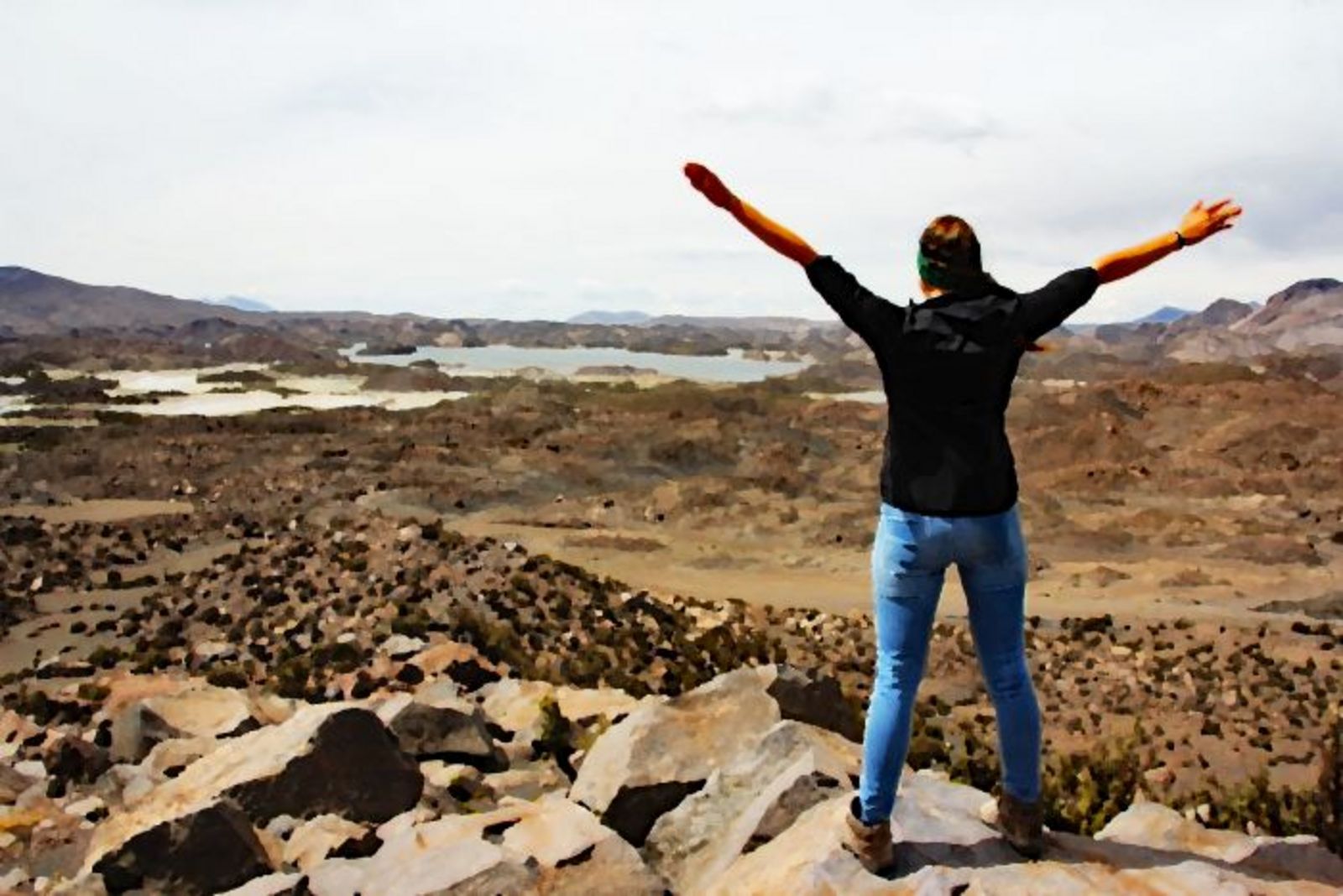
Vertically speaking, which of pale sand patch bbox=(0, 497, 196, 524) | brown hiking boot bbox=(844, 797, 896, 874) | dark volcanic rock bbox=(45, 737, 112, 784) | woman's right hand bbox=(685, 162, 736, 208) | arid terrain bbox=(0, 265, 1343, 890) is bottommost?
pale sand patch bbox=(0, 497, 196, 524)

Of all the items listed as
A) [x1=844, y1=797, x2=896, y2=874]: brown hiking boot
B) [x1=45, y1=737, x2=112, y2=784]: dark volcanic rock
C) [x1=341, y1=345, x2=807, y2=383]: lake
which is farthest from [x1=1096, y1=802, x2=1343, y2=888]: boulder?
[x1=341, y1=345, x2=807, y2=383]: lake

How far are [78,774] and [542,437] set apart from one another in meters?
52.2

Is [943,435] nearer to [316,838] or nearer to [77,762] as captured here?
[316,838]

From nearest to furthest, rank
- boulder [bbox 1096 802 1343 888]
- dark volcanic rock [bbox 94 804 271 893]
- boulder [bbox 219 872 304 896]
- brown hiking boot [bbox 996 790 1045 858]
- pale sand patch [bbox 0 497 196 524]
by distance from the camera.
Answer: brown hiking boot [bbox 996 790 1045 858]
boulder [bbox 1096 802 1343 888]
boulder [bbox 219 872 304 896]
dark volcanic rock [bbox 94 804 271 893]
pale sand patch [bbox 0 497 196 524]

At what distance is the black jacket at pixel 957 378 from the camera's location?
4.05m

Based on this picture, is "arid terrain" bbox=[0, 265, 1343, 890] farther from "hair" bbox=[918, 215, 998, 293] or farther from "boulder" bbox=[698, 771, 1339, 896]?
"hair" bbox=[918, 215, 998, 293]

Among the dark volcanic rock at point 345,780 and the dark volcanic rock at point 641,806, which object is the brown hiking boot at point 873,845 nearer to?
the dark volcanic rock at point 641,806

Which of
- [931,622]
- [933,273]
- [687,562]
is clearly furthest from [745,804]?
[687,562]

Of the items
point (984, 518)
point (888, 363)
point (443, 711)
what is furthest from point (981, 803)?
point (443, 711)

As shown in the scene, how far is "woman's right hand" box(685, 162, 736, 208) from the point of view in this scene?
4156mm

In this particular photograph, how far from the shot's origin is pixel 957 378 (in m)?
4.07

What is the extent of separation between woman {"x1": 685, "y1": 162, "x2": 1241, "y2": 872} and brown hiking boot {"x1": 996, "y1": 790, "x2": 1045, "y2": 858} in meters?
0.51

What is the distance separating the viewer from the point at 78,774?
8836 mm

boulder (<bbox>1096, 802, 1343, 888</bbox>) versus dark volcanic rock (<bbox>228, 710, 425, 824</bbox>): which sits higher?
boulder (<bbox>1096, 802, 1343, 888</bbox>)
